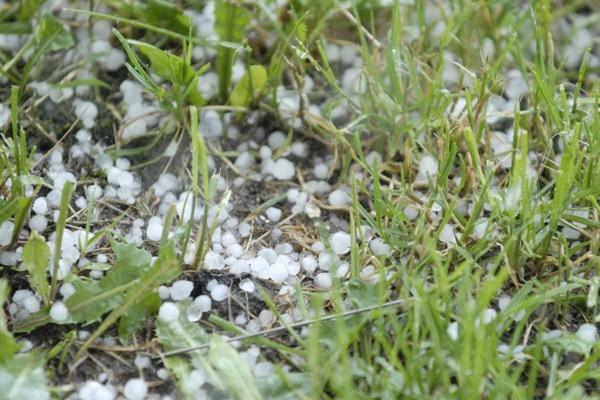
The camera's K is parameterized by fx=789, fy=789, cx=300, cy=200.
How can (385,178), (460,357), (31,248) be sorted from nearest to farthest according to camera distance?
(460,357)
(31,248)
(385,178)

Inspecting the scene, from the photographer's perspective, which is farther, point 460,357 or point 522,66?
point 522,66

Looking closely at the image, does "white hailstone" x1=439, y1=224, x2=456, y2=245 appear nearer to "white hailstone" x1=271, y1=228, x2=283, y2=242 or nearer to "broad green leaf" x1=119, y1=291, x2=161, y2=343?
"white hailstone" x1=271, y1=228, x2=283, y2=242

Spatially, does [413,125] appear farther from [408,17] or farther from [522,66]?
[408,17]

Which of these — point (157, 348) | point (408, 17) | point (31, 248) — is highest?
point (408, 17)

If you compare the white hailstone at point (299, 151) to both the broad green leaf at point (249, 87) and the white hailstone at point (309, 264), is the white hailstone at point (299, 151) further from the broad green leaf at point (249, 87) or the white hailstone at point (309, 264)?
the white hailstone at point (309, 264)

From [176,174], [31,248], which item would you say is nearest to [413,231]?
[176,174]
